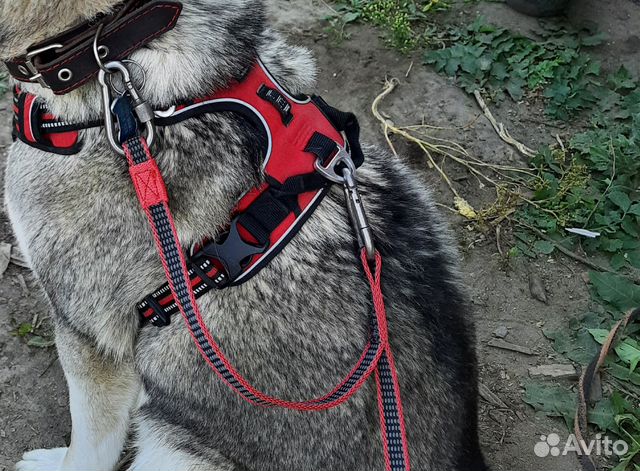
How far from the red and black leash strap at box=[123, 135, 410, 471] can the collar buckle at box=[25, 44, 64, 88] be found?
Answer: 0.35m

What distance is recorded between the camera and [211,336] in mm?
1962

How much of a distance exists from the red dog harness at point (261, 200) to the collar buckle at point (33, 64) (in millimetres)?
119

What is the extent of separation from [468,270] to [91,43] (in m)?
2.51

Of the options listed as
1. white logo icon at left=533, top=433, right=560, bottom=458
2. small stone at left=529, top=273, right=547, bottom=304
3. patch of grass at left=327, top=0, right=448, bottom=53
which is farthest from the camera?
patch of grass at left=327, top=0, right=448, bottom=53

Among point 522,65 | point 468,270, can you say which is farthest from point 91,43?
point 522,65

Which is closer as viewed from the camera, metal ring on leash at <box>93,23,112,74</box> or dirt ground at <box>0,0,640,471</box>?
metal ring on leash at <box>93,23,112,74</box>

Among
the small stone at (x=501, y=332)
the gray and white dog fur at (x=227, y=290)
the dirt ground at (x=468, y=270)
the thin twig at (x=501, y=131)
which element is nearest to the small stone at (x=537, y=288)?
the dirt ground at (x=468, y=270)

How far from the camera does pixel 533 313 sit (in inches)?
143

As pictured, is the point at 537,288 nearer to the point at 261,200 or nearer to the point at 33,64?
the point at 261,200

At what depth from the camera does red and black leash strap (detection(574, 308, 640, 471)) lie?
3006mm

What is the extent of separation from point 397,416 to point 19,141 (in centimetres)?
154

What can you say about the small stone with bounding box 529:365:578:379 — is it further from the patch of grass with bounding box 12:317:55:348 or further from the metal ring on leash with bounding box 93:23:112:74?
the metal ring on leash with bounding box 93:23:112:74

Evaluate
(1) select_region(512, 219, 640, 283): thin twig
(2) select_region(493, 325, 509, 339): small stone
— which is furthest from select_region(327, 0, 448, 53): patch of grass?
(2) select_region(493, 325, 509, 339): small stone

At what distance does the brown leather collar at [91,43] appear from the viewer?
195cm
